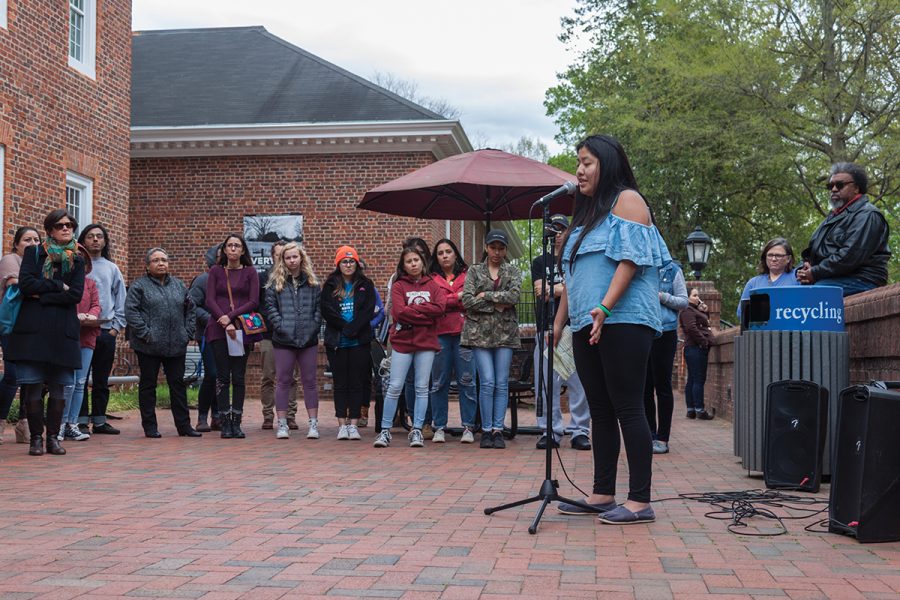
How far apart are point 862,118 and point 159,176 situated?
741 inches

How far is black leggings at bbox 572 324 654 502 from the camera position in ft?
17.3

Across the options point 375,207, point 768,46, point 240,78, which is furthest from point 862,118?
point 375,207

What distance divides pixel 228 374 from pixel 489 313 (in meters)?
2.87

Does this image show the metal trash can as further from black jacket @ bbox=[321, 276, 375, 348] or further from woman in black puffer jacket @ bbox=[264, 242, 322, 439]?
woman in black puffer jacket @ bbox=[264, 242, 322, 439]

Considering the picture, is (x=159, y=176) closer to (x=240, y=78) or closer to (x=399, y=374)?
(x=240, y=78)

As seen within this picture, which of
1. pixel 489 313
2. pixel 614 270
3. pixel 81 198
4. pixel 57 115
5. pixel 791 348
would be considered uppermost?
pixel 57 115

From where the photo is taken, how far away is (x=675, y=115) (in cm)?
2969

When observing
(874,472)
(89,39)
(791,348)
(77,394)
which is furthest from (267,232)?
(874,472)

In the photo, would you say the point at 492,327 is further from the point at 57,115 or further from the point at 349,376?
the point at 57,115

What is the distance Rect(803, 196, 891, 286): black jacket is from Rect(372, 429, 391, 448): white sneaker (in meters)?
4.11

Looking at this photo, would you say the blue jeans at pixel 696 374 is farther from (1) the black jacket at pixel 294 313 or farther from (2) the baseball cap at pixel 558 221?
(2) the baseball cap at pixel 558 221

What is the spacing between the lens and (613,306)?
5230 millimetres

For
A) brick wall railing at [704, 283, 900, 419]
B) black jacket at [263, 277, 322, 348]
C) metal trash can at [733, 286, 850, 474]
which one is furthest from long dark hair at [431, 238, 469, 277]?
brick wall railing at [704, 283, 900, 419]

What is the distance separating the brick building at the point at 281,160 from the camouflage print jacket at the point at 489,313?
11.5 metres
